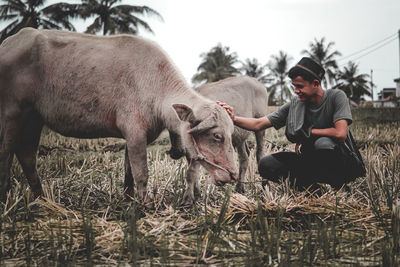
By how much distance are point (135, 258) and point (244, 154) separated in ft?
11.7

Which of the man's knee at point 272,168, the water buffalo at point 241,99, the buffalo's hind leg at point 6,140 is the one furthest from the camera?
the water buffalo at point 241,99

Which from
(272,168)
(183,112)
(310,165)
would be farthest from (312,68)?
(183,112)

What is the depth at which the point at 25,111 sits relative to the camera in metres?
3.40

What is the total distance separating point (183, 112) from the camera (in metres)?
2.89

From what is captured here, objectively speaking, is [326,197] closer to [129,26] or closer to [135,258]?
[135,258]

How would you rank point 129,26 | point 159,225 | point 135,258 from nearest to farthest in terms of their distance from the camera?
point 135,258 < point 159,225 < point 129,26

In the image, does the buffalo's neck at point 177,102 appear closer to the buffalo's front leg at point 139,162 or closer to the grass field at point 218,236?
the buffalo's front leg at point 139,162

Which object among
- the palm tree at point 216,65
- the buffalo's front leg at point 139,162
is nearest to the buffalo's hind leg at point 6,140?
the buffalo's front leg at point 139,162

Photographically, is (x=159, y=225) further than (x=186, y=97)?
No

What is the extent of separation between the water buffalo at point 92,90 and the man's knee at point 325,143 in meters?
1.24

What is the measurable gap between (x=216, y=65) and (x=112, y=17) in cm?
1845

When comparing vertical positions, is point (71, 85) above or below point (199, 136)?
above

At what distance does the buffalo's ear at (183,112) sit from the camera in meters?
2.84

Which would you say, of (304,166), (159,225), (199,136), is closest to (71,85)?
(199,136)
